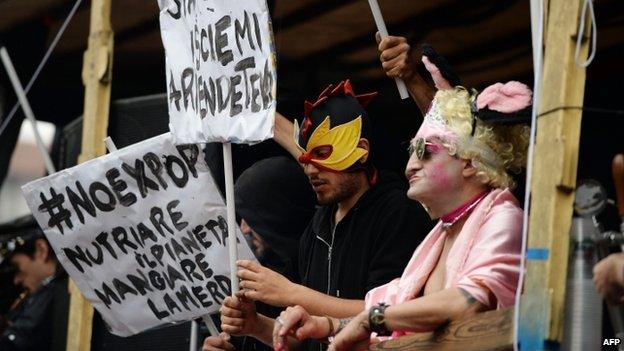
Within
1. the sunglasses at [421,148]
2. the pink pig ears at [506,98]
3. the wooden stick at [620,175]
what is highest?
the pink pig ears at [506,98]

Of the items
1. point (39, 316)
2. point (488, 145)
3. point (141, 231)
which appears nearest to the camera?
point (488, 145)

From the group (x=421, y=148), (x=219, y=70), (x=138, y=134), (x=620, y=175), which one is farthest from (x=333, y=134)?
(x=138, y=134)

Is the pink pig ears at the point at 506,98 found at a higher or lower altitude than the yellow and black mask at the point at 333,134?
higher

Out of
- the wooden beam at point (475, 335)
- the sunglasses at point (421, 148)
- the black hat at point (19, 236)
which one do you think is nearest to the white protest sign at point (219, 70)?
the sunglasses at point (421, 148)

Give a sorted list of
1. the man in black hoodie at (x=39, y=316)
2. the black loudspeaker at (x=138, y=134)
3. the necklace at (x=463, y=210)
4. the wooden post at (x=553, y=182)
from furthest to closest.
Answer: the man in black hoodie at (x=39, y=316)
the black loudspeaker at (x=138, y=134)
the necklace at (x=463, y=210)
the wooden post at (x=553, y=182)

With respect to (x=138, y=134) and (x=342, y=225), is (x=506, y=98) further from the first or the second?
(x=138, y=134)

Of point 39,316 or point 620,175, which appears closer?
point 620,175

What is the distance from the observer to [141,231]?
7.10 m

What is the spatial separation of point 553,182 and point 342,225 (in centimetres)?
156

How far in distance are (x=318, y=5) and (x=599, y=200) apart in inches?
186

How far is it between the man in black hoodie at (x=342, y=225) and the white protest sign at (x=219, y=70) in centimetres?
27

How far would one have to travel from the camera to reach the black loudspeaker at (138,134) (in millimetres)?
8469

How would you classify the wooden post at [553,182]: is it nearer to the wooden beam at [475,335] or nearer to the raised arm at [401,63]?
the wooden beam at [475,335]

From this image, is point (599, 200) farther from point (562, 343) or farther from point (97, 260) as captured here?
point (97, 260)
